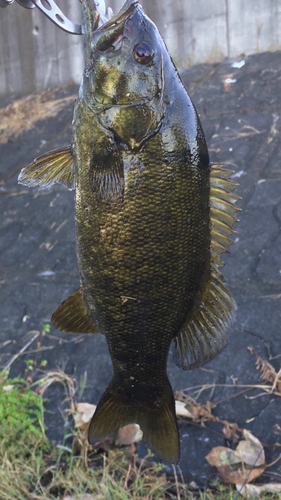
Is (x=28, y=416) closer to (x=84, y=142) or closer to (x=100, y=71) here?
(x=84, y=142)

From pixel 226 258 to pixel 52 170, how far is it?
8.78 feet

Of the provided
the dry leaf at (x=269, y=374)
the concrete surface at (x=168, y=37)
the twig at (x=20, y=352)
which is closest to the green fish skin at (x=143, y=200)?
the dry leaf at (x=269, y=374)

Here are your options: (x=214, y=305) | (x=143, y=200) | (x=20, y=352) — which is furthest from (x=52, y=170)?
(x=20, y=352)

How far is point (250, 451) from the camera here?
102 inches

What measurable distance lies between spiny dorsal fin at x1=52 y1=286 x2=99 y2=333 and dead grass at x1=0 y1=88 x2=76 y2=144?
5864 millimetres

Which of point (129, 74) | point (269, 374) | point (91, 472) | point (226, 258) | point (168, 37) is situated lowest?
point (91, 472)

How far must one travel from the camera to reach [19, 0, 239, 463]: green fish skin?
137 cm

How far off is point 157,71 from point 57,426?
8.65 ft

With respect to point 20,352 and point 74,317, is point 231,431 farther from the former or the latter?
point 20,352

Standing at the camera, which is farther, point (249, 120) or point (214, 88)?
point (214, 88)

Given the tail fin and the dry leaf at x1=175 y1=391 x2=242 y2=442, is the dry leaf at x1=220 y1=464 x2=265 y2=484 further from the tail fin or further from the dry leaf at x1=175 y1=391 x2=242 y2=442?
the tail fin

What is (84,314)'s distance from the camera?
1.62 m

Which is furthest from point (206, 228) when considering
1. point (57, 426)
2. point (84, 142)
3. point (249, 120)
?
point (249, 120)

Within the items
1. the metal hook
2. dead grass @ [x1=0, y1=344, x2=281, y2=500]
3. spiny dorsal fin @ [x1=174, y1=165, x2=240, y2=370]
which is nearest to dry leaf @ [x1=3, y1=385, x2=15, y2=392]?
dead grass @ [x1=0, y1=344, x2=281, y2=500]
